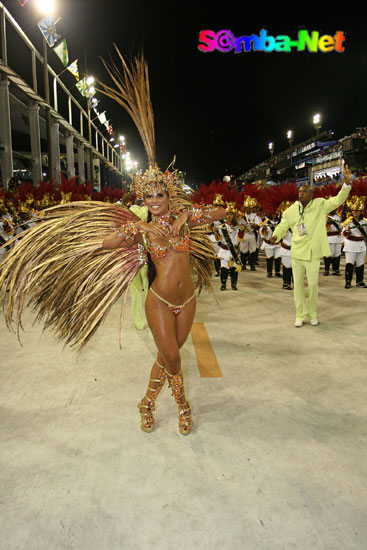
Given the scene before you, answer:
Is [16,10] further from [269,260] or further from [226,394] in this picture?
[226,394]

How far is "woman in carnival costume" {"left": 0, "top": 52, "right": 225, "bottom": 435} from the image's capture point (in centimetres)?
272

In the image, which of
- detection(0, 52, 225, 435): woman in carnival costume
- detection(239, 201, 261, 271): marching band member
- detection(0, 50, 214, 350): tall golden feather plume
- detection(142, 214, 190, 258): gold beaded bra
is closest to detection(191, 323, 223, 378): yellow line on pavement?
detection(0, 52, 225, 435): woman in carnival costume

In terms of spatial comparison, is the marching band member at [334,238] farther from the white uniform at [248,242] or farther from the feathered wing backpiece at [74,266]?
the feathered wing backpiece at [74,266]

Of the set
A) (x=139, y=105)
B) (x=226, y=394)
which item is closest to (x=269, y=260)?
(x=226, y=394)

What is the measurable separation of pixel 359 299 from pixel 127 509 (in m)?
6.38

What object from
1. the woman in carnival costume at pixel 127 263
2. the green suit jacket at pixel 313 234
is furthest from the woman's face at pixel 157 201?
the green suit jacket at pixel 313 234

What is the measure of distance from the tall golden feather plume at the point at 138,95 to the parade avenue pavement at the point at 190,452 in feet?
6.83

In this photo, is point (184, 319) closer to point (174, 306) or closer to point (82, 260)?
point (174, 306)

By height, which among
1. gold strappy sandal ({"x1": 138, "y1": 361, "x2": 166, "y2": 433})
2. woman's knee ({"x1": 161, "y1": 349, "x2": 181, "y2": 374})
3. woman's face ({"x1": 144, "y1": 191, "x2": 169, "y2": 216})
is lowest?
gold strappy sandal ({"x1": 138, "y1": 361, "x2": 166, "y2": 433})

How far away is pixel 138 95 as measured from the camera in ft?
9.73

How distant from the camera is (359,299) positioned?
24.0 ft

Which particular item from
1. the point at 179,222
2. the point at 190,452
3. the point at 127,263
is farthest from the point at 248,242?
the point at 190,452

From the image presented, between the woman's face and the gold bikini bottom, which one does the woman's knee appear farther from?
the woman's face

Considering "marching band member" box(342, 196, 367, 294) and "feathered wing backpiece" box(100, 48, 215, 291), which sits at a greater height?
"feathered wing backpiece" box(100, 48, 215, 291)
